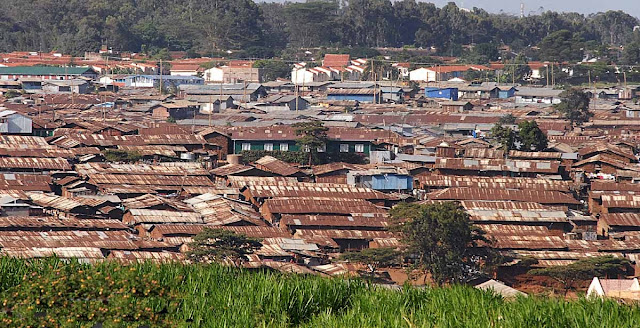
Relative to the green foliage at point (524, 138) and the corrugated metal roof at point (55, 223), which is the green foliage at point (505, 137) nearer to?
the green foliage at point (524, 138)

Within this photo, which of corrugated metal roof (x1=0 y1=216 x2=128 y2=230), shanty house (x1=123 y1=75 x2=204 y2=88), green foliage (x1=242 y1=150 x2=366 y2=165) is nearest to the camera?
corrugated metal roof (x1=0 y1=216 x2=128 y2=230)

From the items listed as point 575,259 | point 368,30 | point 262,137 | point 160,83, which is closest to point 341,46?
point 368,30

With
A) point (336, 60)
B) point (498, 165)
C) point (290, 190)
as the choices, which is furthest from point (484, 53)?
point (290, 190)

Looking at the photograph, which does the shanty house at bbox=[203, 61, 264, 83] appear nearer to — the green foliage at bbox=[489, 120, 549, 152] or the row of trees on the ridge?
the row of trees on the ridge

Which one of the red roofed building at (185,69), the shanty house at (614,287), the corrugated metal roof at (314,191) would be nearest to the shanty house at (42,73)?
the red roofed building at (185,69)

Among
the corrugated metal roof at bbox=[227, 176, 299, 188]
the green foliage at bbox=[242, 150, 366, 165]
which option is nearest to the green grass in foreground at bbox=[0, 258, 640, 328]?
the corrugated metal roof at bbox=[227, 176, 299, 188]

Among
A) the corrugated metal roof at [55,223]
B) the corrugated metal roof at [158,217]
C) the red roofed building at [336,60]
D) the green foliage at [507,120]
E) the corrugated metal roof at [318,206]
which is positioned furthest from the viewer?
the red roofed building at [336,60]
